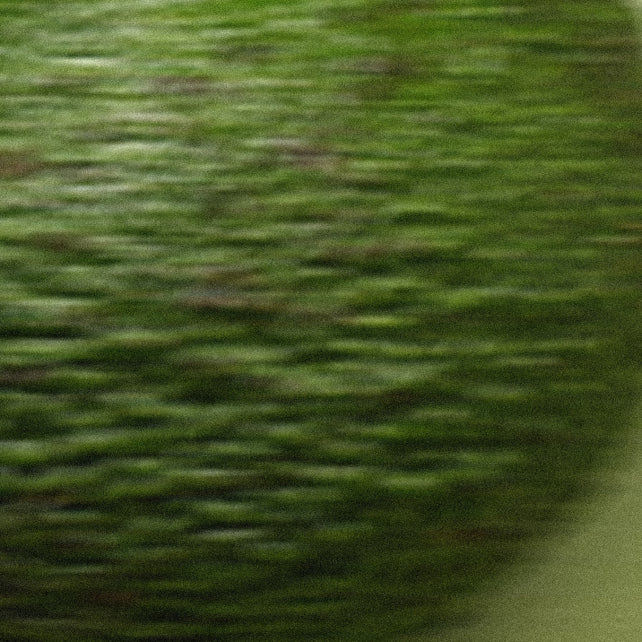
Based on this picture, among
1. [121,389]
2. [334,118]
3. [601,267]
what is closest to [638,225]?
[601,267]

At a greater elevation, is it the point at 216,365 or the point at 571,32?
the point at 571,32

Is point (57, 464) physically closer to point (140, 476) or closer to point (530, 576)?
point (140, 476)

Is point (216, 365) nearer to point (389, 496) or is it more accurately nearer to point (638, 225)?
point (389, 496)

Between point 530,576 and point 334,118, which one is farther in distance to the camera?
point 530,576

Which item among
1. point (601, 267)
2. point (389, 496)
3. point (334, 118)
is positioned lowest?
point (389, 496)

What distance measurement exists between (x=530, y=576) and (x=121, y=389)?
0.39 meters

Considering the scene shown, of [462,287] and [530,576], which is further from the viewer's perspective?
[530,576]

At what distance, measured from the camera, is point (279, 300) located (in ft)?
1.88

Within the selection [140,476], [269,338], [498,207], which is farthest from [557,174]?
[140,476]

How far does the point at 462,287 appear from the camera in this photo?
0.59m

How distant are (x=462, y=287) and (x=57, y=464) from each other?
251 millimetres

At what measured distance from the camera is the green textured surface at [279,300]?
22.4 inches

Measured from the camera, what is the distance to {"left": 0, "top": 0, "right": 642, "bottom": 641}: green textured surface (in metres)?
0.57

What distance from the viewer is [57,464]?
57 centimetres
